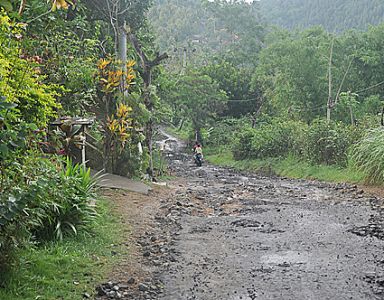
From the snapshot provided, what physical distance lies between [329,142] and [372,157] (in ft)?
17.5

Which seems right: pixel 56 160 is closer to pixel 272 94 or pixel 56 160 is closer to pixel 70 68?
pixel 70 68

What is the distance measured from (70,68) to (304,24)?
7524 cm

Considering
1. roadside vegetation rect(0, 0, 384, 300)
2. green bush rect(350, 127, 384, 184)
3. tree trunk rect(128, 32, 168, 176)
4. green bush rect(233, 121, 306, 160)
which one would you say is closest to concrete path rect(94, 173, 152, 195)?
roadside vegetation rect(0, 0, 384, 300)

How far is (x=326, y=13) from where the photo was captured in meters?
76.9

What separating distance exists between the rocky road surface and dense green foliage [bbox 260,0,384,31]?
49.4m

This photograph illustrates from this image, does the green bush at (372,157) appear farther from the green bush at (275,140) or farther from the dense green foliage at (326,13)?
the dense green foliage at (326,13)

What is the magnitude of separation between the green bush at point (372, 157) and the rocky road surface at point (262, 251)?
2.02 metres

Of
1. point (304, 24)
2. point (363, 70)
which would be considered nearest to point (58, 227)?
point (363, 70)

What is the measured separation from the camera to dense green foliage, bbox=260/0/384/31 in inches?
2579

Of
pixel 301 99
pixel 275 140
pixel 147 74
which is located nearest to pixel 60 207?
pixel 147 74

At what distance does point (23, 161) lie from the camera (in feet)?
16.5

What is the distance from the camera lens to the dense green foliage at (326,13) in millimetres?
65500

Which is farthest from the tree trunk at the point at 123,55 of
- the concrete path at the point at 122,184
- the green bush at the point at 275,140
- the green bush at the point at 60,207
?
the green bush at the point at 275,140

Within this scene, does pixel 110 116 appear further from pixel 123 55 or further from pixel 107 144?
pixel 123 55
